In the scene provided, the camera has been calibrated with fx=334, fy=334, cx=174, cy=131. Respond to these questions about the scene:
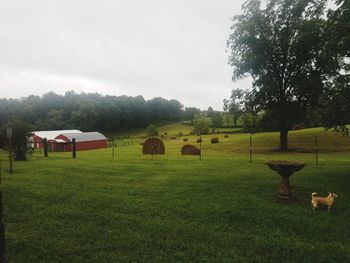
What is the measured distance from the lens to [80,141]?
62.9 m

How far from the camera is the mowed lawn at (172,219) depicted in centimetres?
815

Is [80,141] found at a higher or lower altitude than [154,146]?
higher

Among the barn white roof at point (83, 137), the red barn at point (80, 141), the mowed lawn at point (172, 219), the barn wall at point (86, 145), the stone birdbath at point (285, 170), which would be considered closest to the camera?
the mowed lawn at point (172, 219)

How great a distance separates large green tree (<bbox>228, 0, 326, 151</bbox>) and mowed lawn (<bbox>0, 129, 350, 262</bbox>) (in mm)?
18796

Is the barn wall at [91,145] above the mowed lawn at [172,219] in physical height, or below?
above

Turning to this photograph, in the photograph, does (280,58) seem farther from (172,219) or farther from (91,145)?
(91,145)

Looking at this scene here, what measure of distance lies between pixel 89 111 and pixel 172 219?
10537cm

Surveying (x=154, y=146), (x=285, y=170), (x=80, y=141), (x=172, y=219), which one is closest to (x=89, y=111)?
(x=80, y=141)

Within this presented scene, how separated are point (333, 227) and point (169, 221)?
4.84 meters

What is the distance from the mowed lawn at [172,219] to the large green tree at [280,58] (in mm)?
18796

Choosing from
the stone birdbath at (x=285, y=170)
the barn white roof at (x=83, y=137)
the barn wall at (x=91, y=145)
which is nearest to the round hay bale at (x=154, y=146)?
the stone birdbath at (x=285, y=170)

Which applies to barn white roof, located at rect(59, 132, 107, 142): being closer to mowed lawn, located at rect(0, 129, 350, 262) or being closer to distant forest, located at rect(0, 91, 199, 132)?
distant forest, located at rect(0, 91, 199, 132)

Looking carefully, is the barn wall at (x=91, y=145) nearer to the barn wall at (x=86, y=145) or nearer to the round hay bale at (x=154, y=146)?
the barn wall at (x=86, y=145)

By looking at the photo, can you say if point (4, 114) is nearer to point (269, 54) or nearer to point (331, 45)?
point (269, 54)
